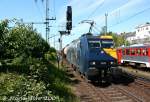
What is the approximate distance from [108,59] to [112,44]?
4.06 ft

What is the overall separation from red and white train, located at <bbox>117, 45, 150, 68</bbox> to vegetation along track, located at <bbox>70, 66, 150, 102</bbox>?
38.2ft

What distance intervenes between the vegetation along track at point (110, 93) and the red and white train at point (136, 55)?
11.6 meters

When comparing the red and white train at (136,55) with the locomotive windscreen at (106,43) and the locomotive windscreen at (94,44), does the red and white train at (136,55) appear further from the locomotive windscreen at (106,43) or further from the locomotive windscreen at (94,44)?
the locomotive windscreen at (94,44)

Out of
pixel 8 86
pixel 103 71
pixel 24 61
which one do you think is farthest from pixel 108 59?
pixel 8 86

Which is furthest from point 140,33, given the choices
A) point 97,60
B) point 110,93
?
point 110,93

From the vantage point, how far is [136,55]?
123ft

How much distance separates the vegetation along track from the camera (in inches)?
656

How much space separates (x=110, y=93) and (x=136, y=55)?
19589 mm

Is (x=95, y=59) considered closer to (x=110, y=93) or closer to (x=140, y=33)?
(x=110, y=93)

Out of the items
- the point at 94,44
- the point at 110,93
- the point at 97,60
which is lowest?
the point at 110,93

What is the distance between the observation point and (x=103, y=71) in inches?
865

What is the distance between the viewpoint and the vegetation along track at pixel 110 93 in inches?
656

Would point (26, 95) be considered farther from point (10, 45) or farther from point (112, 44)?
point (112, 44)

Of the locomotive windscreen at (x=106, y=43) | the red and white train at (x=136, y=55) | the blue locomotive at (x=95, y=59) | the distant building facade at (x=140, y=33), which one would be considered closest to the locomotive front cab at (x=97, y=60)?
the blue locomotive at (x=95, y=59)
